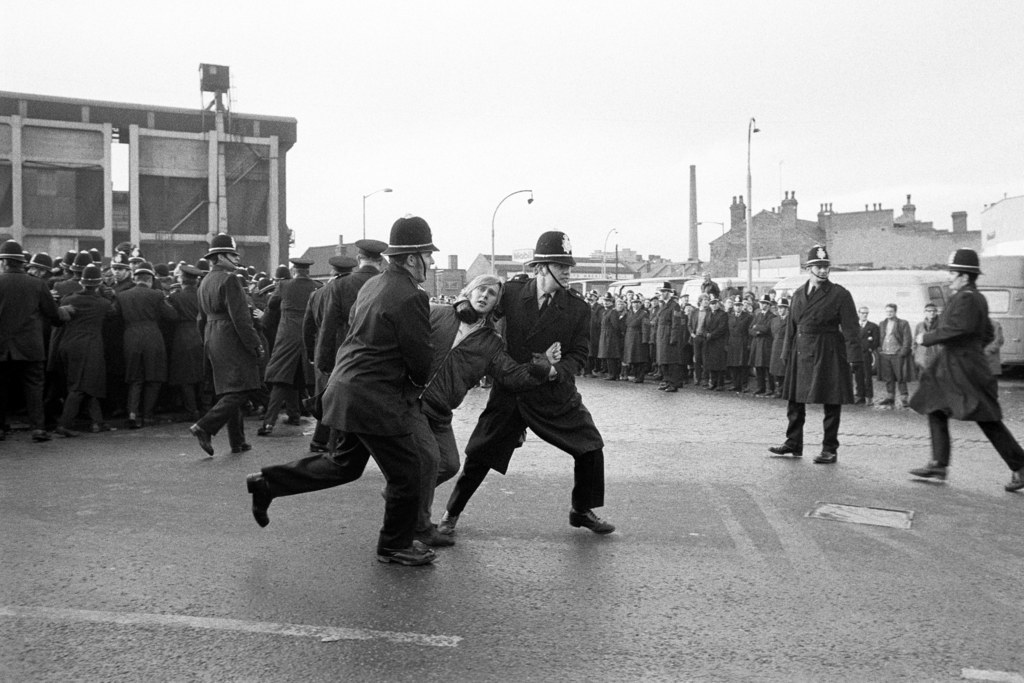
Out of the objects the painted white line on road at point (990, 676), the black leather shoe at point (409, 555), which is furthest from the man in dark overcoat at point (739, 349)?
the painted white line on road at point (990, 676)

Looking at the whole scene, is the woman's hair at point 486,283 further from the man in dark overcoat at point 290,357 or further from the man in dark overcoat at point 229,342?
the man in dark overcoat at point 290,357

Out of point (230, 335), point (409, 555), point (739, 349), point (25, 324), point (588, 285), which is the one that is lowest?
point (409, 555)

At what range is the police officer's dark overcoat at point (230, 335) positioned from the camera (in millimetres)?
9266

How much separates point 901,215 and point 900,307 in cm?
4376

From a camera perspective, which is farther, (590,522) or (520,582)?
(590,522)

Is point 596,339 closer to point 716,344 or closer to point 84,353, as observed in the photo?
point 716,344

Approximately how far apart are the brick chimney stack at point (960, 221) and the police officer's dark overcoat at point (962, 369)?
189 ft

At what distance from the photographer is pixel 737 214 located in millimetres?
69125

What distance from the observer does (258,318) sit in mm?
12680

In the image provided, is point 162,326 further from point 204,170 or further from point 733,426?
point 204,170

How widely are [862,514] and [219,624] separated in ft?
15.4

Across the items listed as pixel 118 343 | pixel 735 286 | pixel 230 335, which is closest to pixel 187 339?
pixel 118 343

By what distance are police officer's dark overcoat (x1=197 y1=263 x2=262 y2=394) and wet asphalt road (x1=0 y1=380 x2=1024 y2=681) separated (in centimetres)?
91

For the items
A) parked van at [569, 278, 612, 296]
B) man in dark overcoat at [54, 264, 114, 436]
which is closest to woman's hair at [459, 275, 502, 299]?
man in dark overcoat at [54, 264, 114, 436]
